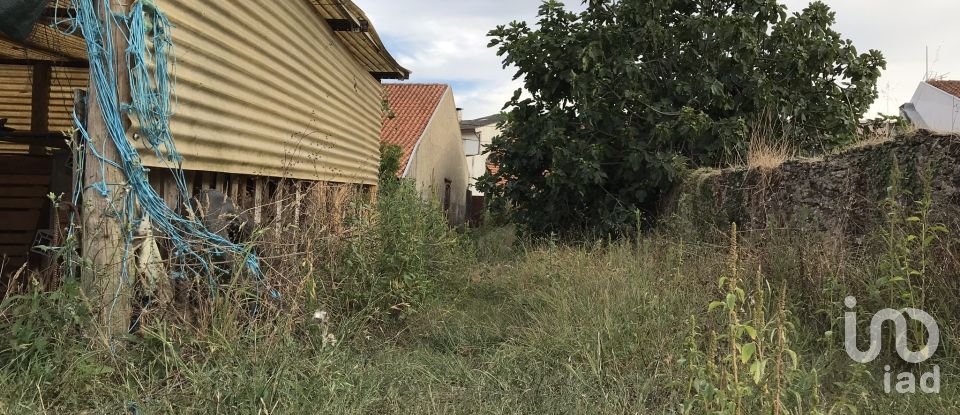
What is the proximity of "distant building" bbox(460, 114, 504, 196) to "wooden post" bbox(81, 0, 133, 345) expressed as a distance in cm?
1804

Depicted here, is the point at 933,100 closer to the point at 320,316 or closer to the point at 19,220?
the point at 320,316

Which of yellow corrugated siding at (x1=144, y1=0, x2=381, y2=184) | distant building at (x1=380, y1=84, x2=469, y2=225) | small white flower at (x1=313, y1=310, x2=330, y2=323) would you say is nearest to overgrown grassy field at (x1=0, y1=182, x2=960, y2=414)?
small white flower at (x1=313, y1=310, x2=330, y2=323)

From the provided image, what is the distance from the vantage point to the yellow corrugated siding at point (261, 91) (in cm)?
379

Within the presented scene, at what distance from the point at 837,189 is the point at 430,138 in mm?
13410

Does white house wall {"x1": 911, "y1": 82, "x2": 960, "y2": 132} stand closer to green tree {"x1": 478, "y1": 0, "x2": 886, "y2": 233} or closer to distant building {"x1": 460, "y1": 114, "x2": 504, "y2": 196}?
green tree {"x1": 478, "y1": 0, "x2": 886, "y2": 233}

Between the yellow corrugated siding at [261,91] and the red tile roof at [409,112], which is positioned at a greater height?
the red tile roof at [409,112]

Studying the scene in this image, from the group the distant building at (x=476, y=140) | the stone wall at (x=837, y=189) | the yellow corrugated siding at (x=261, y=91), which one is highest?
the distant building at (x=476, y=140)

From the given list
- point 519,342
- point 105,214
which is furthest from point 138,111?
point 519,342

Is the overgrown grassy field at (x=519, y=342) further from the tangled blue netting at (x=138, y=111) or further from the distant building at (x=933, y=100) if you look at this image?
the distant building at (x=933, y=100)

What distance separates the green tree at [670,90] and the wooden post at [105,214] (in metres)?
6.51

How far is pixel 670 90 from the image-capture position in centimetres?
895

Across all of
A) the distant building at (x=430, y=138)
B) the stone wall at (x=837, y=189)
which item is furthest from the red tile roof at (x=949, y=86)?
the stone wall at (x=837, y=189)

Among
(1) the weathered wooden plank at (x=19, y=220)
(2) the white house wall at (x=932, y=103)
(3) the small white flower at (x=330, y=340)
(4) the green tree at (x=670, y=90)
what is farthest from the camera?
(2) the white house wall at (x=932, y=103)

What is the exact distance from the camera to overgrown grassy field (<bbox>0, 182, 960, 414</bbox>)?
2.82 m
